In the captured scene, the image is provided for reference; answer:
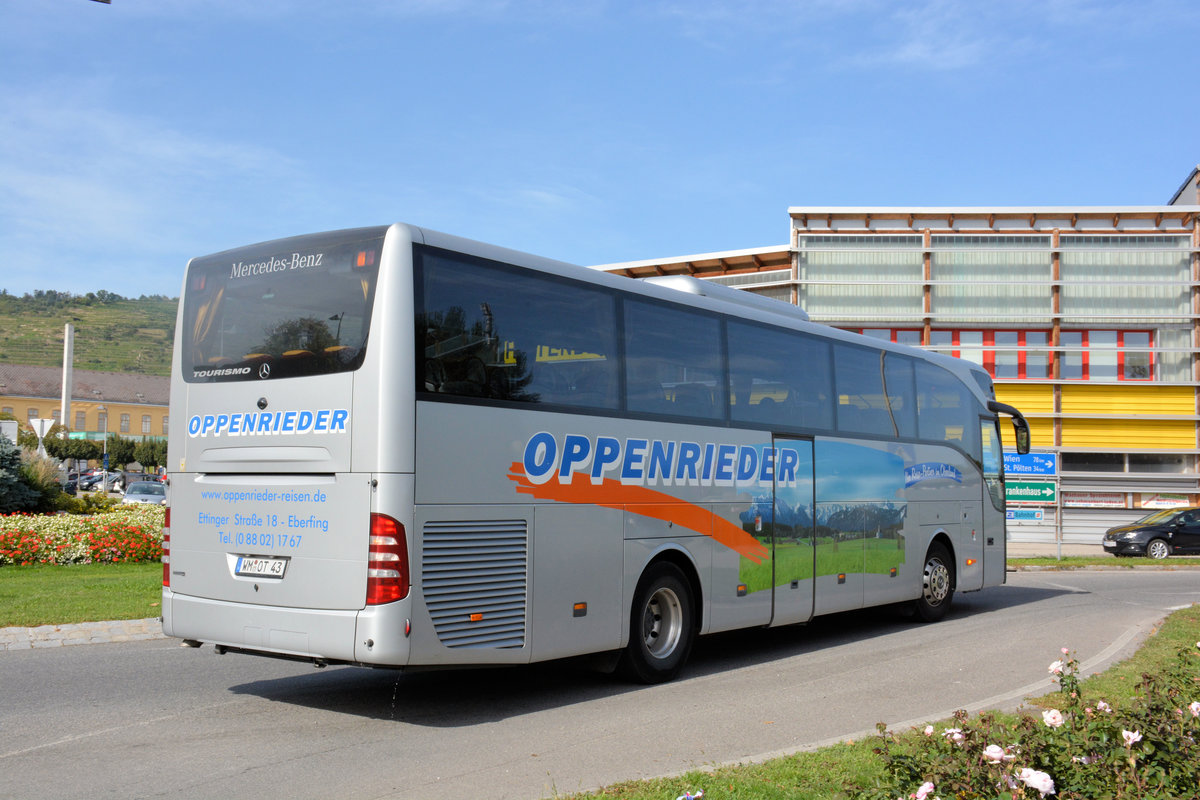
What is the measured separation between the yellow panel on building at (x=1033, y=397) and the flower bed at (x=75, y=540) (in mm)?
25602

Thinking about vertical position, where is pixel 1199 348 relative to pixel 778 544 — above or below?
above

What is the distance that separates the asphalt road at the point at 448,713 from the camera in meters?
6.23

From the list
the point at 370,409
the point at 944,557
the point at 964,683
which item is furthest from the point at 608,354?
the point at 944,557

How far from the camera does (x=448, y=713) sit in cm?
824

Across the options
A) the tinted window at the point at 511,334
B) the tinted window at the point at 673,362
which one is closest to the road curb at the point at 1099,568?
the tinted window at the point at 673,362

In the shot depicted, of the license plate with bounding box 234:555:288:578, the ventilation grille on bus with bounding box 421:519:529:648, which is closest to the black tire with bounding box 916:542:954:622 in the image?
the ventilation grille on bus with bounding box 421:519:529:648

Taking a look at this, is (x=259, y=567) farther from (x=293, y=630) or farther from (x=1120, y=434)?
(x=1120, y=434)

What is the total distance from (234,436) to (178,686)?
2310 millimetres

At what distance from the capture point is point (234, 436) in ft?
27.0

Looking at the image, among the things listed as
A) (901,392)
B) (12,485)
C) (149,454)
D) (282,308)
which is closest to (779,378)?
(901,392)

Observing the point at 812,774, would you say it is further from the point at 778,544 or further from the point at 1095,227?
the point at 1095,227

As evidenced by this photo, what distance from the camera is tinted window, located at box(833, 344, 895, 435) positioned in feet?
41.3

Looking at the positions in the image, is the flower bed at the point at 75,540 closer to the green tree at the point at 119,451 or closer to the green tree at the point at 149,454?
the green tree at the point at 149,454

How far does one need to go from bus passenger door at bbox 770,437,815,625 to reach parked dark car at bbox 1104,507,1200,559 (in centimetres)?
2194
